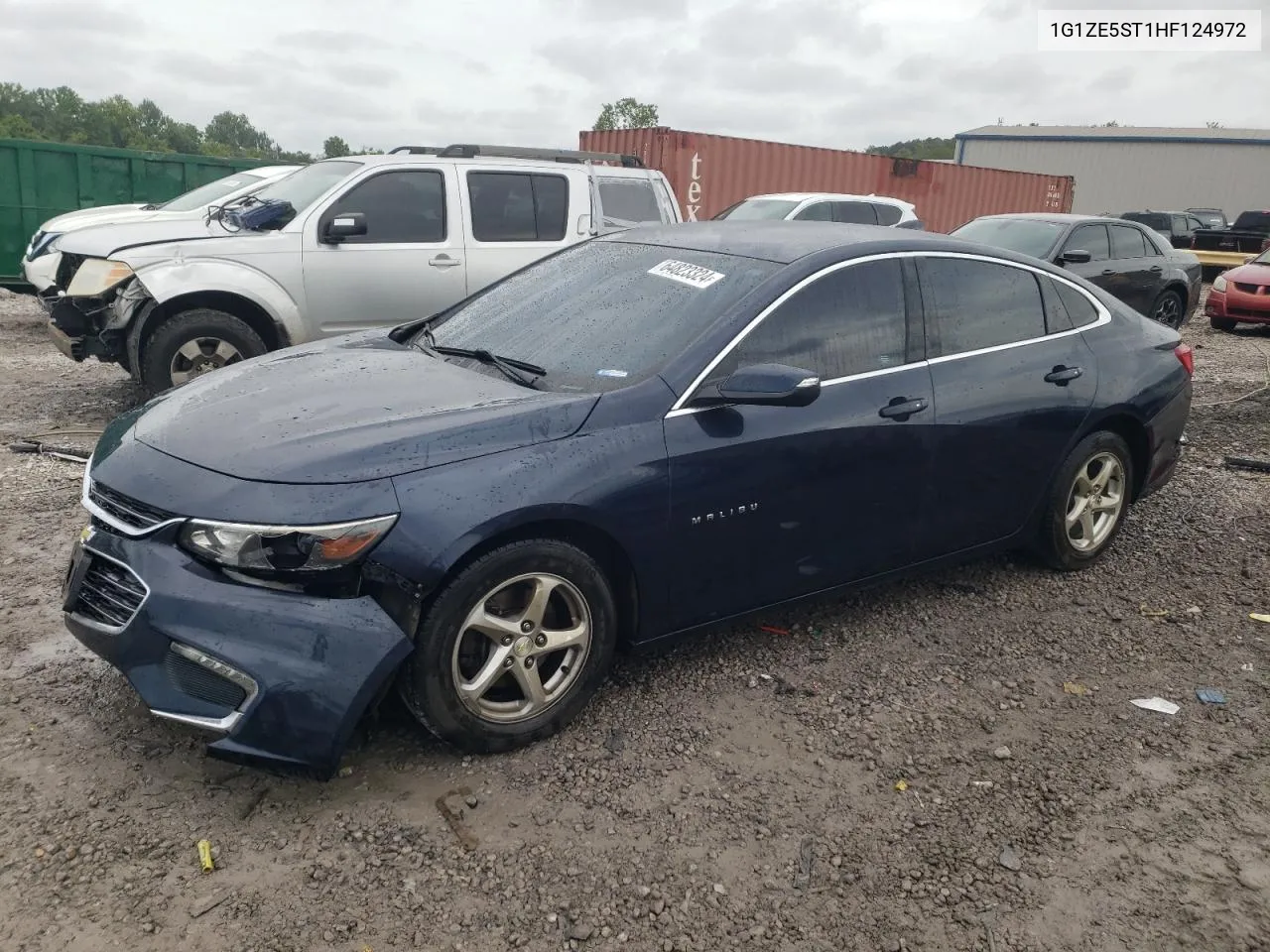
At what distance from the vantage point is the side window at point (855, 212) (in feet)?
39.5

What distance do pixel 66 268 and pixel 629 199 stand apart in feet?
14.6

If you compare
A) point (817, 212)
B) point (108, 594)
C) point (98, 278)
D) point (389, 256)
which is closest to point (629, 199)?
point (389, 256)

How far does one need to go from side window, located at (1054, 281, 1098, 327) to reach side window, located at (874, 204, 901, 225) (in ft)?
26.9

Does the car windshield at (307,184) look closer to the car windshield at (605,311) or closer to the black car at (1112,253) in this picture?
the car windshield at (605,311)

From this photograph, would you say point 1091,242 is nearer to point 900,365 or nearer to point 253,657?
point 900,365

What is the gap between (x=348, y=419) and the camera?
9.94ft

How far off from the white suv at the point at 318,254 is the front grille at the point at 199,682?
14.1 ft

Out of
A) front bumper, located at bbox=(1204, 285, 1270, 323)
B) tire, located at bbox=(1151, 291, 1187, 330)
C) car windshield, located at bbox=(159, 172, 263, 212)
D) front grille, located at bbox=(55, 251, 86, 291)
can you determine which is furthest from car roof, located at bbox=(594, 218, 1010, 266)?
front bumper, located at bbox=(1204, 285, 1270, 323)

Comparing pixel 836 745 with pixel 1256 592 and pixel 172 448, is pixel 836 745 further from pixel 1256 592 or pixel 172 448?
pixel 1256 592

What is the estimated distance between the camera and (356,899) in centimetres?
250

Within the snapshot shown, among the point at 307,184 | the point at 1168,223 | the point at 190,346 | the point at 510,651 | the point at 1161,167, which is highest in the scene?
the point at 1161,167

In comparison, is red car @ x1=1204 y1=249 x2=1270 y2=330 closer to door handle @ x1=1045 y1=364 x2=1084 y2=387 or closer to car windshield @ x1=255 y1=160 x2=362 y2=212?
door handle @ x1=1045 y1=364 x2=1084 y2=387

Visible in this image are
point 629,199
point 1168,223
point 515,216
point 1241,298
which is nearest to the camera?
point 515,216

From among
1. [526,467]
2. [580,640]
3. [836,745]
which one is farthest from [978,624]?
[526,467]
